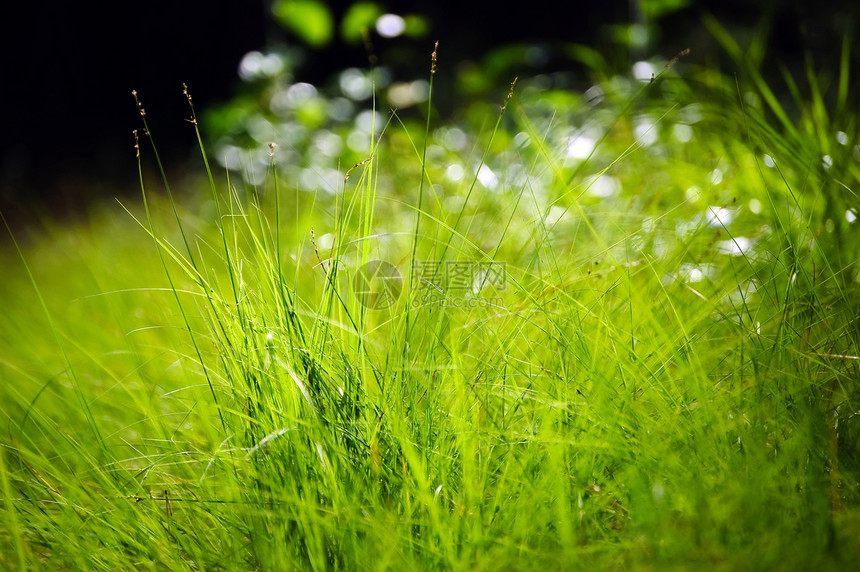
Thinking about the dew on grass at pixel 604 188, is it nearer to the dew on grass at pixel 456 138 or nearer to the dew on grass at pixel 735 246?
the dew on grass at pixel 735 246

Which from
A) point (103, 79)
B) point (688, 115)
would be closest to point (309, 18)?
point (688, 115)

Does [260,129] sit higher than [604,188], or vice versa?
[260,129]

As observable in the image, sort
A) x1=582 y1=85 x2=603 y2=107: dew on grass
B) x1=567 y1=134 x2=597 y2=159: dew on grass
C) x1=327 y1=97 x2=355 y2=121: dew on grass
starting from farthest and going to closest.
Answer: x1=327 y1=97 x2=355 y2=121: dew on grass → x1=582 y1=85 x2=603 y2=107: dew on grass → x1=567 y1=134 x2=597 y2=159: dew on grass

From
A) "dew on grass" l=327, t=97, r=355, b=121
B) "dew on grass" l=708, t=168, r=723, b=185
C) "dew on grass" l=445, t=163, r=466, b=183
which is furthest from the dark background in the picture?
"dew on grass" l=708, t=168, r=723, b=185

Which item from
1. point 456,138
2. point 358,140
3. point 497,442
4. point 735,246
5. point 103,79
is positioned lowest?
point 497,442

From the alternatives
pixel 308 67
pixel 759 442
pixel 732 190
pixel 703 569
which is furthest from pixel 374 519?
pixel 308 67

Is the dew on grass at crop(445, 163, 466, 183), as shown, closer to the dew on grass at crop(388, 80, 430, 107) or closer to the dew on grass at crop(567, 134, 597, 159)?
the dew on grass at crop(567, 134, 597, 159)

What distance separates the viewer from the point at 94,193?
173 inches

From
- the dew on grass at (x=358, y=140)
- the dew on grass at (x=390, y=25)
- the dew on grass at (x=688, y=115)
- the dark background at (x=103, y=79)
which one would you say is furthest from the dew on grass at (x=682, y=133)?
the dark background at (x=103, y=79)

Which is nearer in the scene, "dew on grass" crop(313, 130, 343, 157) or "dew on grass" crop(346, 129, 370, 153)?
"dew on grass" crop(346, 129, 370, 153)

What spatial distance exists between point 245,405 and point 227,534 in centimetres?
17

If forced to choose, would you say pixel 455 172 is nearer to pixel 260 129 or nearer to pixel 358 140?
pixel 358 140

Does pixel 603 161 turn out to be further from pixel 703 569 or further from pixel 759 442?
pixel 703 569

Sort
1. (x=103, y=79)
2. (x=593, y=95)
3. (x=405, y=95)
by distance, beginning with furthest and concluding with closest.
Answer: (x=103, y=79), (x=405, y=95), (x=593, y=95)
